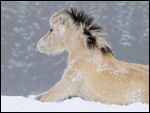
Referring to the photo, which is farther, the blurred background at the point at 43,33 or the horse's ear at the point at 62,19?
the blurred background at the point at 43,33

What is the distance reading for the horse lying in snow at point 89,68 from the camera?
6.67 meters

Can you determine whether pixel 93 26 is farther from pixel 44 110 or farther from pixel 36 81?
pixel 36 81

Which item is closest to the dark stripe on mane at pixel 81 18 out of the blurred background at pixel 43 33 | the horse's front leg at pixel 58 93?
the horse's front leg at pixel 58 93

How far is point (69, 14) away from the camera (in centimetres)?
775

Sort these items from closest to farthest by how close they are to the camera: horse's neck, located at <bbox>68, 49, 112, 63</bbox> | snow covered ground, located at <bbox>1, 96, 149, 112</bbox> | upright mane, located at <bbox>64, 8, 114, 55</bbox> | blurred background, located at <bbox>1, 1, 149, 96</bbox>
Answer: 1. snow covered ground, located at <bbox>1, 96, 149, 112</bbox>
2. horse's neck, located at <bbox>68, 49, 112, 63</bbox>
3. upright mane, located at <bbox>64, 8, 114, 55</bbox>
4. blurred background, located at <bbox>1, 1, 149, 96</bbox>

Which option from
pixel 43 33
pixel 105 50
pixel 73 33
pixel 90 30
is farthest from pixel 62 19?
pixel 43 33

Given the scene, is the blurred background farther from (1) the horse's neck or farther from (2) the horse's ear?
(1) the horse's neck

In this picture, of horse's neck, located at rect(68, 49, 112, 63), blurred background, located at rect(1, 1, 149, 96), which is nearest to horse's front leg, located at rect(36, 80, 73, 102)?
horse's neck, located at rect(68, 49, 112, 63)

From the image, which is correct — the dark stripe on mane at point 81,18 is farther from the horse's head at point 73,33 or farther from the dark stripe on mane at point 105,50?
the dark stripe on mane at point 105,50

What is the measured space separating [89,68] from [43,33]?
71.1 metres

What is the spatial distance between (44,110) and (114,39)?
71767 mm

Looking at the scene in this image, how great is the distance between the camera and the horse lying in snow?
667 centimetres

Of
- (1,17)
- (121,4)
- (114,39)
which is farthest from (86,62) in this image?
(121,4)

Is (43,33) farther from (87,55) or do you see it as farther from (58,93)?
(58,93)
